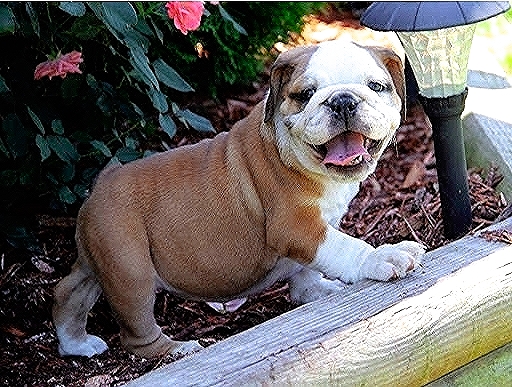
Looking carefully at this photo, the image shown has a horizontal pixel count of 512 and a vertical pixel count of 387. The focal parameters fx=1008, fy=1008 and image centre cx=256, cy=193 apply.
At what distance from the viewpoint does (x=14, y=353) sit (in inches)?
117

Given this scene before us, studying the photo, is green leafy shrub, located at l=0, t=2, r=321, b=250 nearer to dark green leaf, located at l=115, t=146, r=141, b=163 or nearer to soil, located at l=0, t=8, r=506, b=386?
dark green leaf, located at l=115, t=146, r=141, b=163

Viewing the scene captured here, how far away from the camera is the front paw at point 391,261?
2451 millimetres

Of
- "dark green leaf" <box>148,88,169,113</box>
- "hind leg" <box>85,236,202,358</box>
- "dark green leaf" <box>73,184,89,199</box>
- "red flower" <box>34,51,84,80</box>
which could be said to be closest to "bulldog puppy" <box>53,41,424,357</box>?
"hind leg" <box>85,236,202,358</box>

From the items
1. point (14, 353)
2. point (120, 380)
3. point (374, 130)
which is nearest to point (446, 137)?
point (374, 130)

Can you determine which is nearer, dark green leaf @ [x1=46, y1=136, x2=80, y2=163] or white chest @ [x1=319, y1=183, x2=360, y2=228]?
white chest @ [x1=319, y1=183, x2=360, y2=228]

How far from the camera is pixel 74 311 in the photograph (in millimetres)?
2877

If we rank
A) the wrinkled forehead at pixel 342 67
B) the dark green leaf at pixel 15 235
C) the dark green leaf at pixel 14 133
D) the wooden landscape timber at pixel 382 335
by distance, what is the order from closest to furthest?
the wooden landscape timber at pixel 382 335, the wrinkled forehead at pixel 342 67, the dark green leaf at pixel 14 133, the dark green leaf at pixel 15 235

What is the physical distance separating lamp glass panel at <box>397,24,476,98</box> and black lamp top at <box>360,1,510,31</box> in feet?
0.35

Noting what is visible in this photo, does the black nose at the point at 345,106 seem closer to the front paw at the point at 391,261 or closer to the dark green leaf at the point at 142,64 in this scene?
the front paw at the point at 391,261

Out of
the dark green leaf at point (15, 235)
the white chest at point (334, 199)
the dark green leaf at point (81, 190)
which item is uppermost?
the white chest at point (334, 199)

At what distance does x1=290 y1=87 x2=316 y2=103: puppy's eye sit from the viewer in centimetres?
250

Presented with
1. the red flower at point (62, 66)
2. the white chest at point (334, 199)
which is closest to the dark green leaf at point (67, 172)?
the red flower at point (62, 66)

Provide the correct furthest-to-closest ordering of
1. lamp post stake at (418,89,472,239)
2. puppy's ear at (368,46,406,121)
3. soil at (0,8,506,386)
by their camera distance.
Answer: lamp post stake at (418,89,472,239), soil at (0,8,506,386), puppy's ear at (368,46,406,121)

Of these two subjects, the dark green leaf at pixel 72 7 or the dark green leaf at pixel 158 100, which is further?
the dark green leaf at pixel 158 100
